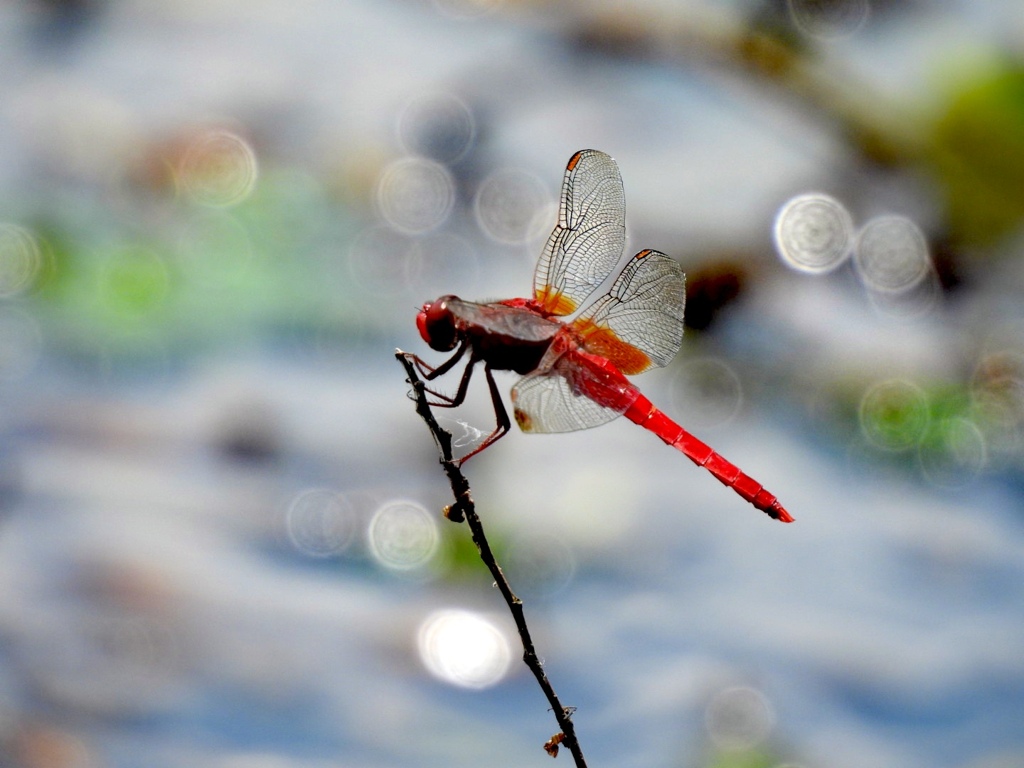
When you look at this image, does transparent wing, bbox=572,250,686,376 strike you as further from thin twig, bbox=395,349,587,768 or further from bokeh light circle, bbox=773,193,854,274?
bokeh light circle, bbox=773,193,854,274

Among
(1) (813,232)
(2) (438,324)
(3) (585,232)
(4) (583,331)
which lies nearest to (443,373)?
(2) (438,324)

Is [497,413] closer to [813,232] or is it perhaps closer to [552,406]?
[552,406]

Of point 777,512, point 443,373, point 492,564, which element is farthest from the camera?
point 777,512

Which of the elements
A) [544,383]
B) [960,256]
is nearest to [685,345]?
[960,256]

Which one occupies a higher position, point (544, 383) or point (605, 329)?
point (605, 329)

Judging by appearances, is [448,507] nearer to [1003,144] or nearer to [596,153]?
[596,153]

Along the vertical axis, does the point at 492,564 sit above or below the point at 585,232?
below

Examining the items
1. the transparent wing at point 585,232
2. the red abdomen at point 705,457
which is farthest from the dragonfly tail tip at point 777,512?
Answer: the transparent wing at point 585,232

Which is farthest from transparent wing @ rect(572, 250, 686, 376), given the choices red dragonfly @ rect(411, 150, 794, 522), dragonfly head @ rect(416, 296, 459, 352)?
dragonfly head @ rect(416, 296, 459, 352)
